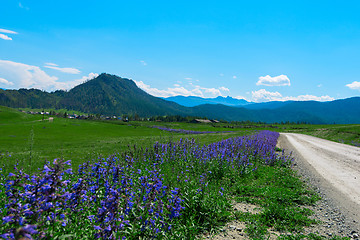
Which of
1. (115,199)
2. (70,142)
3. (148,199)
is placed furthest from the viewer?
(70,142)

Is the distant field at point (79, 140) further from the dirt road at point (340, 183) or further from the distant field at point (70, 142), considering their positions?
the dirt road at point (340, 183)

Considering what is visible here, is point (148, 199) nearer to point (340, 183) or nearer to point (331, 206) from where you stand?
point (331, 206)

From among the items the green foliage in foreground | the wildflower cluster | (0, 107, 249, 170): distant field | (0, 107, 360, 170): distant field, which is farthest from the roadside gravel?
(0, 107, 249, 170): distant field

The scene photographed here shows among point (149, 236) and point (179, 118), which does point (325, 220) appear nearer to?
point (149, 236)

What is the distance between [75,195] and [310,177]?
1388 cm

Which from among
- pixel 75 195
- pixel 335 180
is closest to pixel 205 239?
pixel 75 195

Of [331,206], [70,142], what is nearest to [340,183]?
[331,206]

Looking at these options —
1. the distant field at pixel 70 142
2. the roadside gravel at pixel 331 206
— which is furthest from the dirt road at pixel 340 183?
the distant field at pixel 70 142

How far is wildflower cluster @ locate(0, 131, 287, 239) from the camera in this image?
10.5 feet

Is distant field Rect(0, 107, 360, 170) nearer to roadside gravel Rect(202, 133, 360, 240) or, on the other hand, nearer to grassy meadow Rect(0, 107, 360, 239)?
grassy meadow Rect(0, 107, 360, 239)

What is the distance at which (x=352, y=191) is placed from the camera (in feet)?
33.4

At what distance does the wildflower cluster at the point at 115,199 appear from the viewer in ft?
10.5

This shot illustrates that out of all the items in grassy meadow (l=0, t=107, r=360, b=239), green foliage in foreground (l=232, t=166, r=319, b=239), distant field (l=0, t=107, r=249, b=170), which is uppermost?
grassy meadow (l=0, t=107, r=360, b=239)

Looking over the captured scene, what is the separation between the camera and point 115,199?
12.3ft
